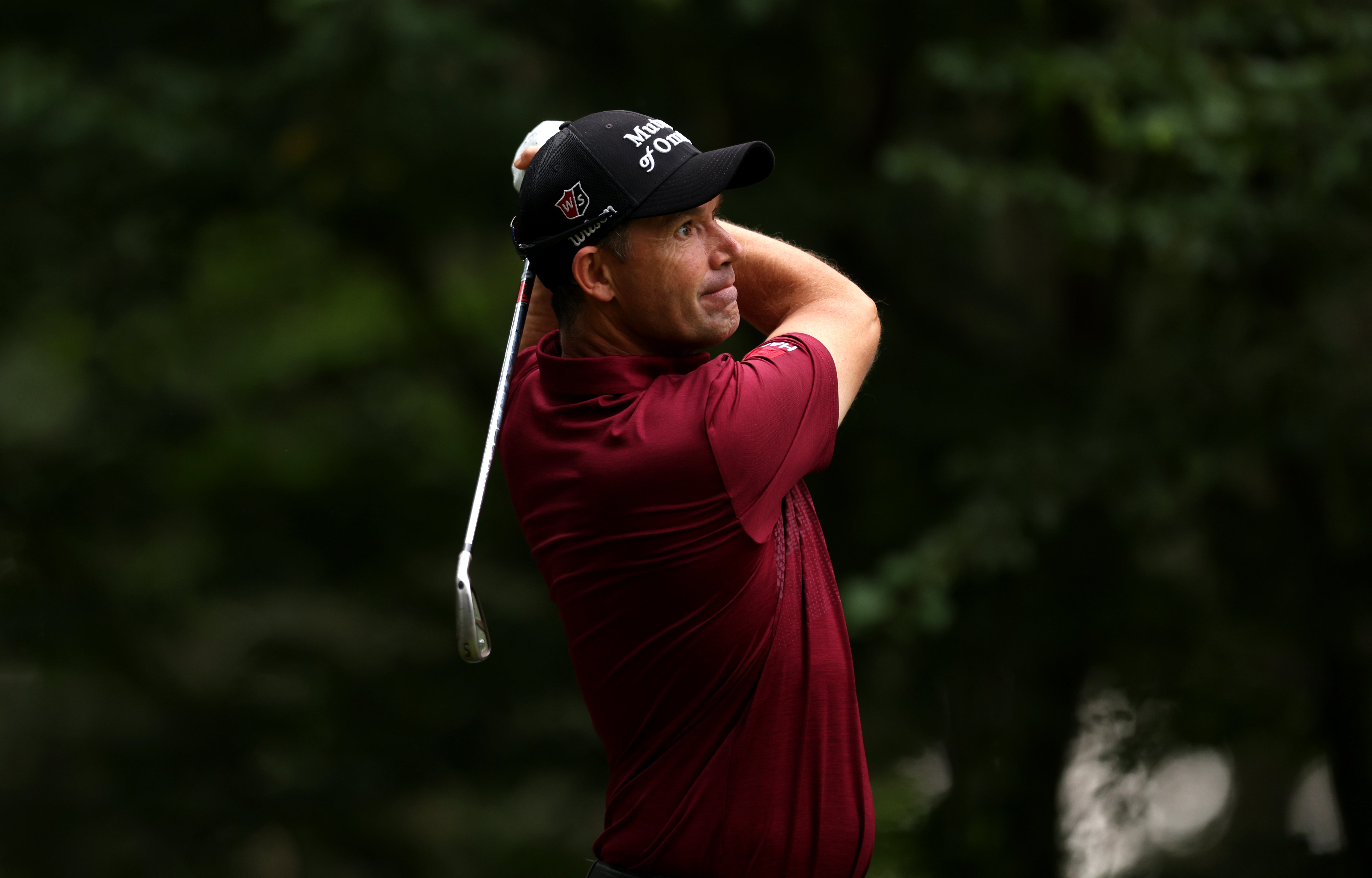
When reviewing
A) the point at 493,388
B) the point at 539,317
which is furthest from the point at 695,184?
the point at 493,388

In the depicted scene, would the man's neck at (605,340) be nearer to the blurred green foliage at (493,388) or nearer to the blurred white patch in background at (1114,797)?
the blurred green foliage at (493,388)

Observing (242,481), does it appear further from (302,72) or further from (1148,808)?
(1148,808)

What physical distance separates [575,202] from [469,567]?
0.60 meters

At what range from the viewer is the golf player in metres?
2.07

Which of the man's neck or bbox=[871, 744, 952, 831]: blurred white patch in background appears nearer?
the man's neck

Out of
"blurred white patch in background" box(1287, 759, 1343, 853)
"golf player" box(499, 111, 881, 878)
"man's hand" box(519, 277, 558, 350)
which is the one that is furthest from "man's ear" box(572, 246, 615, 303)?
"blurred white patch in background" box(1287, 759, 1343, 853)

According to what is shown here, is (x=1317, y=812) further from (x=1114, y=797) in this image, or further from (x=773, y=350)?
(x=773, y=350)

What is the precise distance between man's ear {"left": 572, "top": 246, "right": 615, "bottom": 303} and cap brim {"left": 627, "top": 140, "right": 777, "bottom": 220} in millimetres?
92

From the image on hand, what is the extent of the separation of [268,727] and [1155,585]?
17.1 ft

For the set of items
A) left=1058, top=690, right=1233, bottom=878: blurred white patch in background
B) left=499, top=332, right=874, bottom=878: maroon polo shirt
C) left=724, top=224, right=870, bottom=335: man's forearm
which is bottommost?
left=1058, top=690, right=1233, bottom=878: blurred white patch in background

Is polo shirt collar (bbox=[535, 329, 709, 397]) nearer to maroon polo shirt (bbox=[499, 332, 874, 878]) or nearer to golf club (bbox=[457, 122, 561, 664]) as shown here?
maroon polo shirt (bbox=[499, 332, 874, 878])

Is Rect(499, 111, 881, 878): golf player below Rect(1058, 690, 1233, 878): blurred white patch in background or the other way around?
the other way around

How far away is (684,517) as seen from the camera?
205 cm

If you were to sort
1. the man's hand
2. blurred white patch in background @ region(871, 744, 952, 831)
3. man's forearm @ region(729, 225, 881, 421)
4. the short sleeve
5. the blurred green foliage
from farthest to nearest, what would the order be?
blurred white patch in background @ region(871, 744, 952, 831)
the blurred green foliage
the man's hand
man's forearm @ region(729, 225, 881, 421)
the short sleeve
